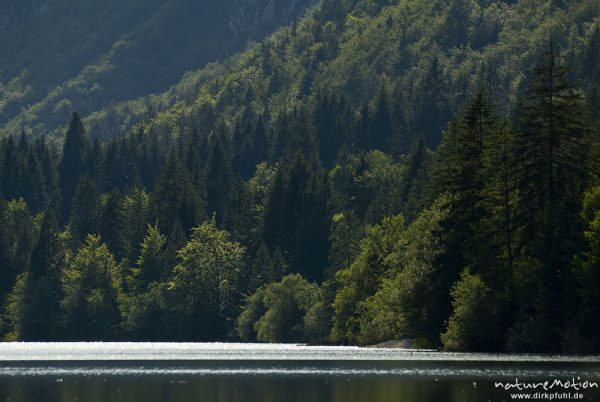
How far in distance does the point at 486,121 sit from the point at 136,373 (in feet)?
154

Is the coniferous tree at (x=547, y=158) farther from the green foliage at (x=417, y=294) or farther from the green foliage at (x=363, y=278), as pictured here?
the green foliage at (x=363, y=278)

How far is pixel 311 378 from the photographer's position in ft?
276

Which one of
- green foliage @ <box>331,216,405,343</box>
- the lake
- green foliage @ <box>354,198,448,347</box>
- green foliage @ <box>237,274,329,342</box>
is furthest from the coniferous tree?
green foliage @ <box>237,274,329,342</box>

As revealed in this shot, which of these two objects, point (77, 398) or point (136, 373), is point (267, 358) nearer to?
point (136, 373)

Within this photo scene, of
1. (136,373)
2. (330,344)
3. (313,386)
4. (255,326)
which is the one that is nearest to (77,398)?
(313,386)

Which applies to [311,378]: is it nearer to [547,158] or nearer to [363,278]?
[547,158]

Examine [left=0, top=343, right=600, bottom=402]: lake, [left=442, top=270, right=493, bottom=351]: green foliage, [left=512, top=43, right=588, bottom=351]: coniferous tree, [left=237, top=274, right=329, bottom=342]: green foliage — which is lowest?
[left=0, top=343, right=600, bottom=402]: lake

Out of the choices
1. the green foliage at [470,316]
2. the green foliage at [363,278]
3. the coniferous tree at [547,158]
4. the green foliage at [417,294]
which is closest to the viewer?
the green foliage at [470,316]

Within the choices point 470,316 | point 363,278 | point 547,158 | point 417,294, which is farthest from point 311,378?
point 363,278

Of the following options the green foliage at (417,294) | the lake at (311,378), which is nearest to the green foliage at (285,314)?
the green foliage at (417,294)

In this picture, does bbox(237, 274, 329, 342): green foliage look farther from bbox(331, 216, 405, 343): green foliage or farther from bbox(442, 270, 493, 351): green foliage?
bbox(442, 270, 493, 351): green foliage

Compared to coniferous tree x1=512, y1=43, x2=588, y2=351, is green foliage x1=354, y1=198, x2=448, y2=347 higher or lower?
lower

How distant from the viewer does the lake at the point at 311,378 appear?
70000 mm

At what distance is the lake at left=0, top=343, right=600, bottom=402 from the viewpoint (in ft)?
230
